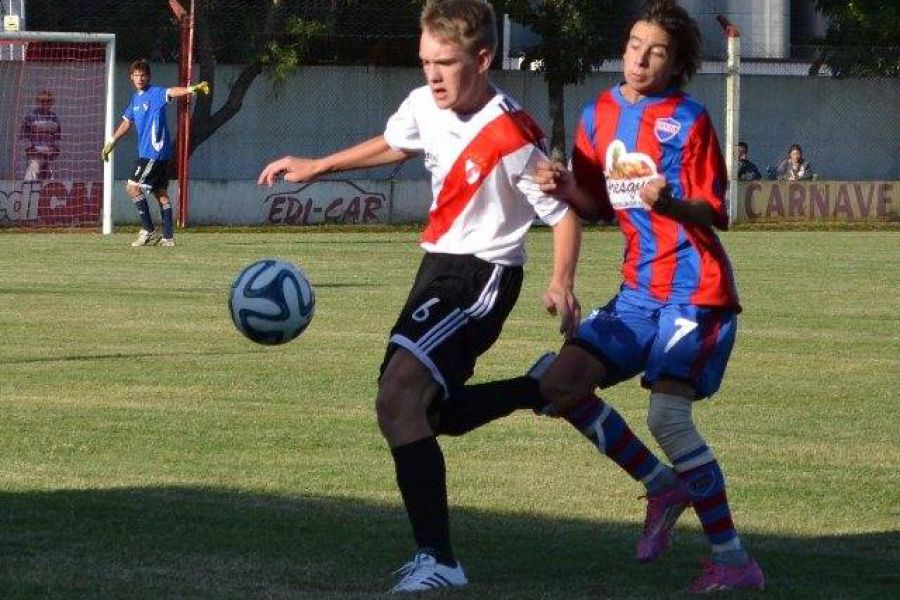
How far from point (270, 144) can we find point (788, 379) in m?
22.1

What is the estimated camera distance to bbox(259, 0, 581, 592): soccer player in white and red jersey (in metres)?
5.65

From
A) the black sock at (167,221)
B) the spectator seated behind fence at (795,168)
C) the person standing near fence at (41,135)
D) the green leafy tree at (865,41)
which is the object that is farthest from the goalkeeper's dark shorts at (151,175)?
the green leafy tree at (865,41)

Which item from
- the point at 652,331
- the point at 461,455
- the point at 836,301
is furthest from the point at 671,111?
the point at 836,301

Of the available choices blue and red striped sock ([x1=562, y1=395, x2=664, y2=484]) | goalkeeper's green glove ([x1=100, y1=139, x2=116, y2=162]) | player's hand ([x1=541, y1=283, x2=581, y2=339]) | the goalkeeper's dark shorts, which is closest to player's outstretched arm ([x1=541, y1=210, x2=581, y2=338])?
player's hand ([x1=541, y1=283, x2=581, y2=339])

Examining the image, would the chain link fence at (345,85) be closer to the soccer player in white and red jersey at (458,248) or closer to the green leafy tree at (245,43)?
the green leafy tree at (245,43)

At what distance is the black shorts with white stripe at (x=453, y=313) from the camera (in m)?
5.72

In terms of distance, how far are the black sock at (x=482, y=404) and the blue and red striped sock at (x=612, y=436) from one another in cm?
17

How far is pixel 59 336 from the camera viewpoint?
509 inches

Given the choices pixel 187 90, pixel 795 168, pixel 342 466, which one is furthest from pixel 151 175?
pixel 342 466

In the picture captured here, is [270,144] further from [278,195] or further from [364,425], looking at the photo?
[364,425]

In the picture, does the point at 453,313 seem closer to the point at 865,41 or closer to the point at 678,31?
the point at 678,31

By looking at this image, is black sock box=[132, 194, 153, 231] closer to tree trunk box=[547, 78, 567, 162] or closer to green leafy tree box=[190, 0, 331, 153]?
green leafy tree box=[190, 0, 331, 153]

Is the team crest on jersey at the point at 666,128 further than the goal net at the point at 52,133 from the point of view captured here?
No

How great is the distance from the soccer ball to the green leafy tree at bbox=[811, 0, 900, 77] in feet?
93.9
